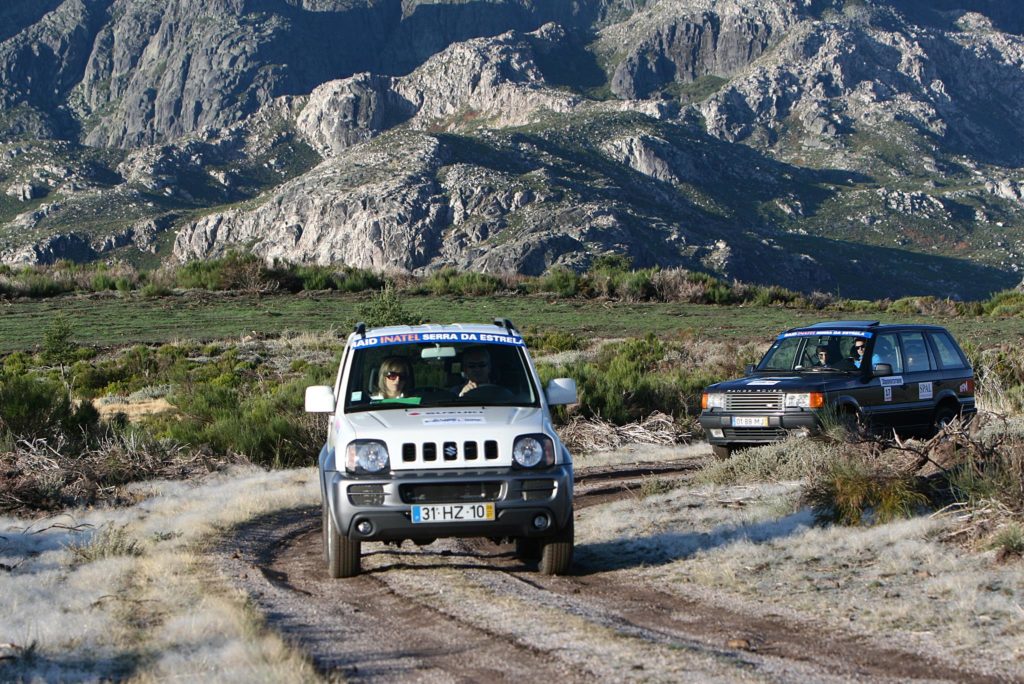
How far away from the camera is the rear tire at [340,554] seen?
933cm

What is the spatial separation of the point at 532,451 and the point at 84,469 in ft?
23.9

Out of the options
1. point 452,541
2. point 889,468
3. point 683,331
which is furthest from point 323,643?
point 683,331

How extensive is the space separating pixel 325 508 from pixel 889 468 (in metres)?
5.00

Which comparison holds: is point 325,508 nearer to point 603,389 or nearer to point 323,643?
point 323,643

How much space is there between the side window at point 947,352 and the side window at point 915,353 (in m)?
0.28

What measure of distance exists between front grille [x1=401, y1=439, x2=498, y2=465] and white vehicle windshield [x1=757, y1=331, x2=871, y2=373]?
27.5 feet

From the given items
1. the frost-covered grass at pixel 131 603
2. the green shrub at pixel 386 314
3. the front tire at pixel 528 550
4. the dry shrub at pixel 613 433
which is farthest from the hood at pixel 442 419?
the green shrub at pixel 386 314

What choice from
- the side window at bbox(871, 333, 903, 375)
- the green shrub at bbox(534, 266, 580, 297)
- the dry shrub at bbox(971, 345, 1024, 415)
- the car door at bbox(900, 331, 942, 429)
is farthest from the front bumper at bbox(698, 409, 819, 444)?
the green shrub at bbox(534, 266, 580, 297)

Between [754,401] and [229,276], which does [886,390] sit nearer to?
[754,401]

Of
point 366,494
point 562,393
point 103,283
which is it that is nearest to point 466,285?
point 103,283

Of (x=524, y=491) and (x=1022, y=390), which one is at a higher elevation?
(x=524, y=491)

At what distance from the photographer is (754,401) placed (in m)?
15.8

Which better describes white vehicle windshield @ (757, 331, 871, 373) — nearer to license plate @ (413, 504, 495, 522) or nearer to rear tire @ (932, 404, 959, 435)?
rear tire @ (932, 404, 959, 435)

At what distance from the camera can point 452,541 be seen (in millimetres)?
11133
